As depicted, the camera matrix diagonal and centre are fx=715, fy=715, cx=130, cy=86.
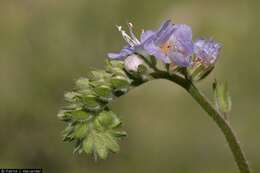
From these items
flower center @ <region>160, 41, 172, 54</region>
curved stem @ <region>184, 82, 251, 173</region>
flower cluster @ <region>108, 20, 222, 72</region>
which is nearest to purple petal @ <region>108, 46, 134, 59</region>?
flower cluster @ <region>108, 20, 222, 72</region>

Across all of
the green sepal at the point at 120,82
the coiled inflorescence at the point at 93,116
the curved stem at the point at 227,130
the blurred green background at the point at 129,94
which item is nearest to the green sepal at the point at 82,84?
the coiled inflorescence at the point at 93,116

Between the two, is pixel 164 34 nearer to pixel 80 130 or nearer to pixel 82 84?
pixel 82 84

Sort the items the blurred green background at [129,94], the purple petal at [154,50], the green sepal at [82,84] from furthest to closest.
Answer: the blurred green background at [129,94] < the green sepal at [82,84] < the purple petal at [154,50]

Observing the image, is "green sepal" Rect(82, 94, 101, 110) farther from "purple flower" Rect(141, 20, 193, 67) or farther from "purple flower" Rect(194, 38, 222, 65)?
"purple flower" Rect(194, 38, 222, 65)

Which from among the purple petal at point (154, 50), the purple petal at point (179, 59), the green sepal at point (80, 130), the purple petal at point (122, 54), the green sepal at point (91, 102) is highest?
the purple petal at point (122, 54)

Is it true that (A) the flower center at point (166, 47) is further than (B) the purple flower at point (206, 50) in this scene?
No

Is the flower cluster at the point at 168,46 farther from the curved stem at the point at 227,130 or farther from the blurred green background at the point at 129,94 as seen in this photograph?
the blurred green background at the point at 129,94

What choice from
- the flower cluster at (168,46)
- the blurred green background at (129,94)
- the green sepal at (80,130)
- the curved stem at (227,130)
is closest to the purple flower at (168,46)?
the flower cluster at (168,46)

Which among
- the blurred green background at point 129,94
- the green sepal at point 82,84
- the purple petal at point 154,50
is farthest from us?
the blurred green background at point 129,94

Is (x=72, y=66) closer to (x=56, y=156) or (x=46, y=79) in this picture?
(x=46, y=79)

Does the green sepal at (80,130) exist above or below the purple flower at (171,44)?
below

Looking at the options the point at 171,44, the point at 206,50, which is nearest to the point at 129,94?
the point at 206,50
